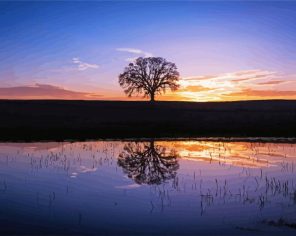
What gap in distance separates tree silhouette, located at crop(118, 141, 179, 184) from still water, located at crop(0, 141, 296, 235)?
0.17ft

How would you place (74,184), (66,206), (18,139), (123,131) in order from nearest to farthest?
(66,206) < (74,184) < (18,139) < (123,131)

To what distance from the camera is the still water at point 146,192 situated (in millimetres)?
11625

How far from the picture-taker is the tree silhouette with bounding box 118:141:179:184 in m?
19.6

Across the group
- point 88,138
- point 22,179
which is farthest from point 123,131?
point 22,179

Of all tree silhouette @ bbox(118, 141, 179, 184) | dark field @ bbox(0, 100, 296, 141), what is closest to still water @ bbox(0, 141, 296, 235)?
tree silhouette @ bbox(118, 141, 179, 184)

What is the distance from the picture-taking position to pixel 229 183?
58.4 ft

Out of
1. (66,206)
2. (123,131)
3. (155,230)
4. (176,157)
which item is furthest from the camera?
(123,131)

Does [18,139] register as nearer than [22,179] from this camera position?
No

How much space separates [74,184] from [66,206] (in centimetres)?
375

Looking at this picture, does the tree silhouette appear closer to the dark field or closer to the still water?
the still water

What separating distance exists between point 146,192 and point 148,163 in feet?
25.6

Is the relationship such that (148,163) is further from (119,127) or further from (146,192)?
(119,127)

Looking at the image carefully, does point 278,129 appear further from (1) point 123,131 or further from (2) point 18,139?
(2) point 18,139

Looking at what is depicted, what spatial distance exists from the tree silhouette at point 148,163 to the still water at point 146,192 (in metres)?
0.05
